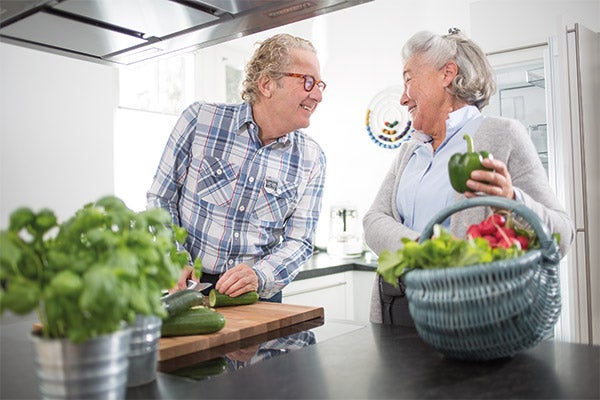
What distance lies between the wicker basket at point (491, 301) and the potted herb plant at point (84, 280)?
40cm

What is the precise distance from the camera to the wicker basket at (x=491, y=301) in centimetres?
88

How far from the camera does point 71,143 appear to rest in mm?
2721

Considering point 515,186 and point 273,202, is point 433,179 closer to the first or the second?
point 515,186

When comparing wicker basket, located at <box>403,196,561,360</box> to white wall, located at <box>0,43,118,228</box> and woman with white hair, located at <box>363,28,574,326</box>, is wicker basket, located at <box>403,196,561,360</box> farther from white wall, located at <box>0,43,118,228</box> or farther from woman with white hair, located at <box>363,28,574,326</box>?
white wall, located at <box>0,43,118,228</box>

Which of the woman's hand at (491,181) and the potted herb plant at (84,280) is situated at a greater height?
the woman's hand at (491,181)

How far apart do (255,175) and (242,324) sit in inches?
27.3

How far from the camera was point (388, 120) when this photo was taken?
3881 mm

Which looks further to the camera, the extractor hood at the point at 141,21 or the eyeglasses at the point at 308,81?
the eyeglasses at the point at 308,81

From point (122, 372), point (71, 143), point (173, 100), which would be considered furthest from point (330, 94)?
point (122, 372)

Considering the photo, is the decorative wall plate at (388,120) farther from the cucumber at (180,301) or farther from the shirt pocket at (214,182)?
the cucumber at (180,301)

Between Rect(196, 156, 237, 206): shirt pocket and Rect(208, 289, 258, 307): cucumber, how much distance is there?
39 cm

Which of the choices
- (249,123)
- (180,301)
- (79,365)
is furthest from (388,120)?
(79,365)

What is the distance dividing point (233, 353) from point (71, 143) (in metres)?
1.86

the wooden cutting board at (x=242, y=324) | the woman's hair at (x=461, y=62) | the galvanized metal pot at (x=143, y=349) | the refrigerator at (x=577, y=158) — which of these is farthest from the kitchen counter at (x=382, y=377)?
the refrigerator at (x=577, y=158)
